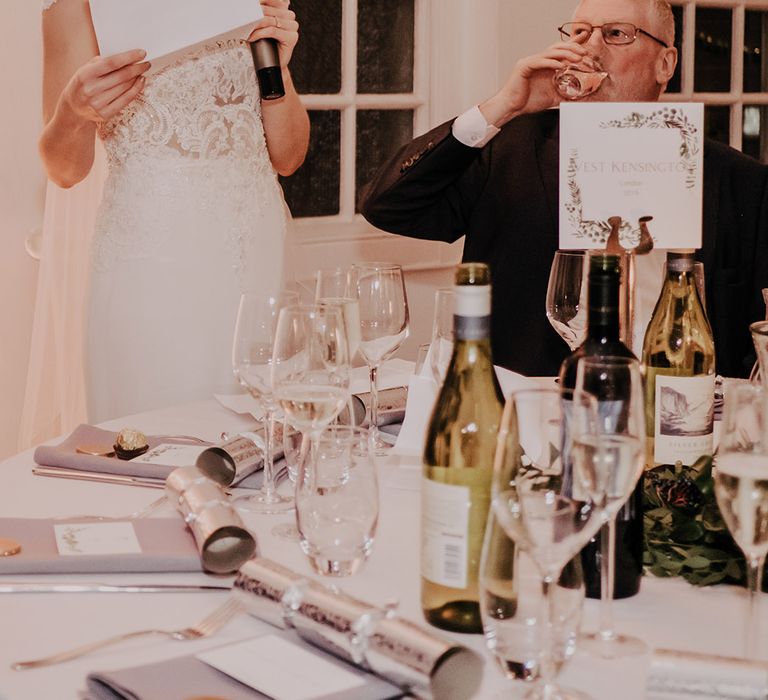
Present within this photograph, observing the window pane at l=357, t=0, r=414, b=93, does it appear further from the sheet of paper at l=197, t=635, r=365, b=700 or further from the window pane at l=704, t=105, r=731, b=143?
the sheet of paper at l=197, t=635, r=365, b=700

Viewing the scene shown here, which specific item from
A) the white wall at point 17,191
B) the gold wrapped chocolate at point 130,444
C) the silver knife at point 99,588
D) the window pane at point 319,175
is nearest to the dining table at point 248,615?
the silver knife at point 99,588

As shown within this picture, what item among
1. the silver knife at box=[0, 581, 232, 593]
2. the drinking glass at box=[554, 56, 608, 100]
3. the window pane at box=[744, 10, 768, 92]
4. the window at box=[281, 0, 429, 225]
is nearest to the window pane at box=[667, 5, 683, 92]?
the window pane at box=[744, 10, 768, 92]

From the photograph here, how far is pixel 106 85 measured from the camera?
213cm

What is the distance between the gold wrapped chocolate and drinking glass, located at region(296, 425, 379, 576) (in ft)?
1.52

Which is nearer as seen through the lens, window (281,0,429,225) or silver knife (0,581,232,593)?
silver knife (0,581,232,593)

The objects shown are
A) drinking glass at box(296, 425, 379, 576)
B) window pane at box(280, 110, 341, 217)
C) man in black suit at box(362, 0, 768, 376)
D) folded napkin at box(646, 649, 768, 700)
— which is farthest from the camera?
window pane at box(280, 110, 341, 217)

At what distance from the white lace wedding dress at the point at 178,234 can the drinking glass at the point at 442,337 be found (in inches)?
38.6

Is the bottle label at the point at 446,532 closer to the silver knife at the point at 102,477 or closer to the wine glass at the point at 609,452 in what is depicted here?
the wine glass at the point at 609,452

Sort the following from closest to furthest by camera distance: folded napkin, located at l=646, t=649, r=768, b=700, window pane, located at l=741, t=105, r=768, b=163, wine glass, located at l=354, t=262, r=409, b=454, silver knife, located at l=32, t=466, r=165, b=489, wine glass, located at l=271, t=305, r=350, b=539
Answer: folded napkin, located at l=646, t=649, r=768, b=700 → wine glass, located at l=271, t=305, r=350, b=539 → silver knife, located at l=32, t=466, r=165, b=489 → wine glass, located at l=354, t=262, r=409, b=454 → window pane, located at l=741, t=105, r=768, b=163

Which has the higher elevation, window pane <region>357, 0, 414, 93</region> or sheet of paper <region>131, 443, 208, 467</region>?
window pane <region>357, 0, 414, 93</region>

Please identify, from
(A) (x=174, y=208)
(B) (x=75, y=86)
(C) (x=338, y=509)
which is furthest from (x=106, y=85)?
(C) (x=338, y=509)

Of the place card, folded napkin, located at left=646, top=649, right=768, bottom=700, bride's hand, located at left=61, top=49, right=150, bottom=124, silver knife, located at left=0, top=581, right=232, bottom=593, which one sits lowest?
silver knife, located at left=0, top=581, right=232, bottom=593

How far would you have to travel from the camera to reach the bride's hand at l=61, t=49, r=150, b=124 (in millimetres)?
2096

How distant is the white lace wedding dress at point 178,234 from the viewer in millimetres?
2350
